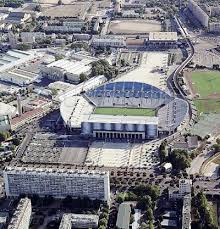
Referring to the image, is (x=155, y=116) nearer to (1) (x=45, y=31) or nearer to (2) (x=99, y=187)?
(2) (x=99, y=187)

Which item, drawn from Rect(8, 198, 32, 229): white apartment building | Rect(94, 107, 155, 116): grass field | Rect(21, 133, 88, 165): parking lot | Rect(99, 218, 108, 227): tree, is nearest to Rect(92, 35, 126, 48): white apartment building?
Rect(94, 107, 155, 116): grass field

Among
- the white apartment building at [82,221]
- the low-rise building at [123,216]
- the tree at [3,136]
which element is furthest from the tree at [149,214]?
the tree at [3,136]

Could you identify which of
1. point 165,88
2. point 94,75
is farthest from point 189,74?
point 94,75

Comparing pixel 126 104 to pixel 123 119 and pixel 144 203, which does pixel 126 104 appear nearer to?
pixel 123 119

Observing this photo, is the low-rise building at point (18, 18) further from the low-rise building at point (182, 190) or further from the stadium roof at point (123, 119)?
the low-rise building at point (182, 190)

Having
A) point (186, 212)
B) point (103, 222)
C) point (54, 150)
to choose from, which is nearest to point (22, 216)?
point (103, 222)

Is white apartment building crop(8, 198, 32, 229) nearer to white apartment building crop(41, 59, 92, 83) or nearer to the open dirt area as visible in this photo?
white apartment building crop(41, 59, 92, 83)
